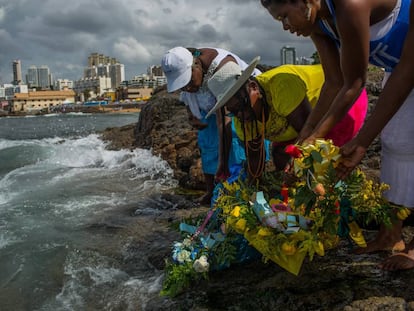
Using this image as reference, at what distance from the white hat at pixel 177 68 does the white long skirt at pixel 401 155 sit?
6.30 feet

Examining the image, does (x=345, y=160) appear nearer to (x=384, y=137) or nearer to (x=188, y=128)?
(x=384, y=137)

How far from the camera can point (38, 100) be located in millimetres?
129500

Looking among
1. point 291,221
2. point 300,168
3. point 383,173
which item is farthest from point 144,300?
point 383,173

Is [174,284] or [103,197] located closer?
[174,284]

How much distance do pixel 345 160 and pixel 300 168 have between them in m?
0.22

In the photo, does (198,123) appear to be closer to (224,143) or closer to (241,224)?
(224,143)

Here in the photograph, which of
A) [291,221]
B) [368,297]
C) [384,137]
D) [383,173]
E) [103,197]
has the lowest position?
[103,197]

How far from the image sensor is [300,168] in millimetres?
2176

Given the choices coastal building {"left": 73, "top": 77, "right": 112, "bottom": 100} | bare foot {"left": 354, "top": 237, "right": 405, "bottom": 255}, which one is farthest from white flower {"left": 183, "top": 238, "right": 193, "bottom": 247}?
coastal building {"left": 73, "top": 77, "right": 112, "bottom": 100}

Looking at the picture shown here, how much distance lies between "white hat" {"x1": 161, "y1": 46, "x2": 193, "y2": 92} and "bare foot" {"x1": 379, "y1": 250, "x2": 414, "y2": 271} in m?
2.22

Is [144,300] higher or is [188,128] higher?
[188,128]

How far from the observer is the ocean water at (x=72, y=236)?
3.55 m

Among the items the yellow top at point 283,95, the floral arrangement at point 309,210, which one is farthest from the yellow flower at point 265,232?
the yellow top at point 283,95

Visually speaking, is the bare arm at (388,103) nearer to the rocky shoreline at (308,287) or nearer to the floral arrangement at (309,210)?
the floral arrangement at (309,210)
